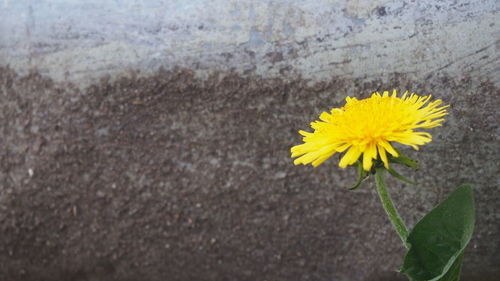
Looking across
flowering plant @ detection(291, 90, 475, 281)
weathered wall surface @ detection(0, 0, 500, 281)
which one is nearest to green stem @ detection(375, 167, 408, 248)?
flowering plant @ detection(291, 90, 475, 281)

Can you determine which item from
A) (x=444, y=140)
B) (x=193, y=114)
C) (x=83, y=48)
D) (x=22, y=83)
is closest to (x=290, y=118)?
(x=193, y=114)

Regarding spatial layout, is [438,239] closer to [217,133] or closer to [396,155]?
[396,155]

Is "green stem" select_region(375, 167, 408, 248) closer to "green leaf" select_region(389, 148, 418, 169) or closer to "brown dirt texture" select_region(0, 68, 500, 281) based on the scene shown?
"green leaf" select_region(389, 148, 418, 169)

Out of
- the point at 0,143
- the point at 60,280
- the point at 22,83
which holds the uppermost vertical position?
the point at 22,83

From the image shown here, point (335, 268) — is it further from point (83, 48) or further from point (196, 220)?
point (83, 48)

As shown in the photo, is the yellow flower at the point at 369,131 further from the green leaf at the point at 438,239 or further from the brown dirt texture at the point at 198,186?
the brown dirt texture at the point at 198,186

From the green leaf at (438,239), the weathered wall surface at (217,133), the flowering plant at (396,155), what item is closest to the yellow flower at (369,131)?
the flowering plant at (396,155)
